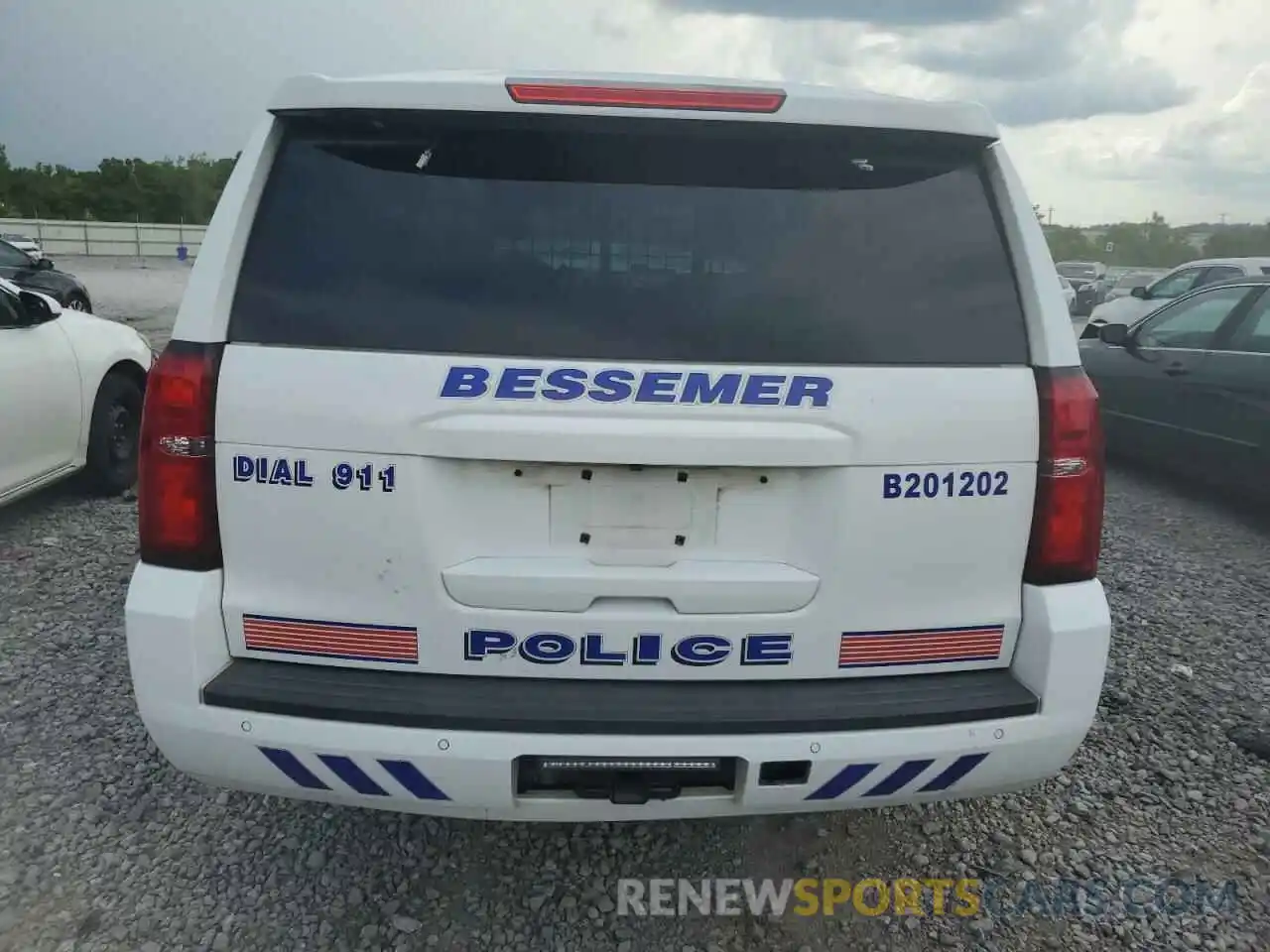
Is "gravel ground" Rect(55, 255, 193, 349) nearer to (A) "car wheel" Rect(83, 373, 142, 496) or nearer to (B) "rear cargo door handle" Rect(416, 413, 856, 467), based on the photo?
(A) "car wheel" Rect(83, 373, 142, 496)

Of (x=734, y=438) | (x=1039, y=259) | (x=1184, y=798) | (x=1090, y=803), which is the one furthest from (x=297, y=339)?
(x=1184, y=798)

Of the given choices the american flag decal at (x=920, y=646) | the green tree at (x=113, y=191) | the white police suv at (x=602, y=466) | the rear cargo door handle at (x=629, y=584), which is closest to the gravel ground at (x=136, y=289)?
the white police suv at (x=602, y=466)

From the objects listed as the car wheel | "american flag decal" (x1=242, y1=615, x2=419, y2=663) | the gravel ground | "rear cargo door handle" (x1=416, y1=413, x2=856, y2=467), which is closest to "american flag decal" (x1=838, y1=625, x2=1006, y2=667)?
"rear cargo door handle" (x1=416, y1=413, x2=856, y2=467)

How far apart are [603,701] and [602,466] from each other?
510 millimetres

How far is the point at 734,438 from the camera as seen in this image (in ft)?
6.53

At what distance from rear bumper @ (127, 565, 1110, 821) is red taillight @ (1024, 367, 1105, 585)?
0.08 metres

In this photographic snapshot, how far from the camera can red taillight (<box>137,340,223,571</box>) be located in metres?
2.03

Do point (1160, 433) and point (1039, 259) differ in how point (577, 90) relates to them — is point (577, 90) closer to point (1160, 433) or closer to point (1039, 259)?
point (1039, 259)

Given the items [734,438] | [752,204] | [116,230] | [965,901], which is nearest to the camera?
[734,438]

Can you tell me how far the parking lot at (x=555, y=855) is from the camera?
2.49 meters

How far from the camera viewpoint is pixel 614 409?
2000 mm

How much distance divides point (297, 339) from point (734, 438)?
3.13ft

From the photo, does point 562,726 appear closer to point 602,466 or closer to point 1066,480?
point 602,466

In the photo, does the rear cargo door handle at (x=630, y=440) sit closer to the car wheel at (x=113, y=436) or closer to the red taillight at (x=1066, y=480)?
the red taillight at (x=1066, y=480)
